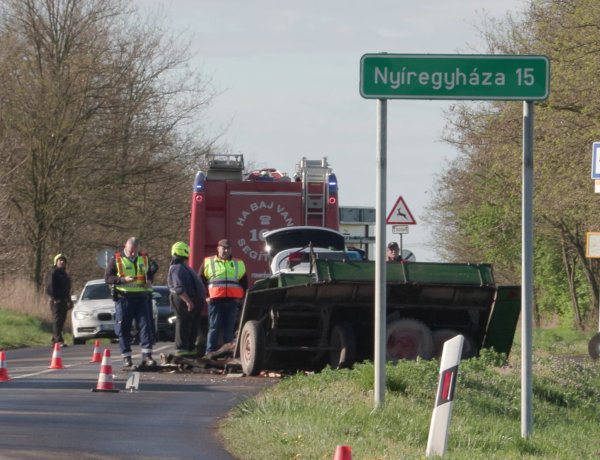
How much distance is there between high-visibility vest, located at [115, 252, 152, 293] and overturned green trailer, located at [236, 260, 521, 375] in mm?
1694

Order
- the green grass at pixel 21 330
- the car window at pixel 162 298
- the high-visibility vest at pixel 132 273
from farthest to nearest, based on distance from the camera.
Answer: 1. the car window at pixel 162 298
2. the green grass at pixel 21 330
3. the high-visibility vest at pixel 132 273

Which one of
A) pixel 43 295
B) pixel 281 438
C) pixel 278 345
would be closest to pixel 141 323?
pixel 278 345

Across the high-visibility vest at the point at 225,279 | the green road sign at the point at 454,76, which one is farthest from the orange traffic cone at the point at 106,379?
the green road sign at the point at 454,76

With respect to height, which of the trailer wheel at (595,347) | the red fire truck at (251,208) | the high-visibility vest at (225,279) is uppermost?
the red fire truck at (251,208)

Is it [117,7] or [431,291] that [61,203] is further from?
[431,291]

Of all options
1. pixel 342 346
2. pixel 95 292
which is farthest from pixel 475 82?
pixel 95 292

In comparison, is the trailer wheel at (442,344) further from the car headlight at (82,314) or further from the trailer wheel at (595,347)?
the car headlight at (82,314)

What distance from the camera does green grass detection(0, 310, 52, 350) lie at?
31.3 m

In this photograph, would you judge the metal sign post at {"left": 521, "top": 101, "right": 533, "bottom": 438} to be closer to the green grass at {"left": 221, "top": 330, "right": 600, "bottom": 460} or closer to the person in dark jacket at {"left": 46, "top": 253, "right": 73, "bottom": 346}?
the green grass at {"left": 221, "top": 330, "right": 600, "bottom": 460}

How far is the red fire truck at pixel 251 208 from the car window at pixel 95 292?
10.7m

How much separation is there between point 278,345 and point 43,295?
24208mm

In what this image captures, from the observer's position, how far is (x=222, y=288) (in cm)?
2011

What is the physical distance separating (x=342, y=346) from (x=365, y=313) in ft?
1.76

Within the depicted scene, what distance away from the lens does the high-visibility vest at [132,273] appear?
19.4 m
